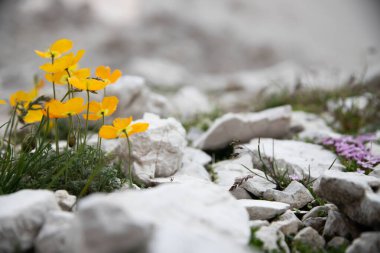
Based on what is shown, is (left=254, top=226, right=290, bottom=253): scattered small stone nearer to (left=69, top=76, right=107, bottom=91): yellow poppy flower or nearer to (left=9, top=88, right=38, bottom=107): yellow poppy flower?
(left=69, top=76, right=107, bottom=91): yellow poppy flower

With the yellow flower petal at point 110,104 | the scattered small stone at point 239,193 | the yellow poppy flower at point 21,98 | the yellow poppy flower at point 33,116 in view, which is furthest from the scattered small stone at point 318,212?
the yellow poppy flower at point 21,98

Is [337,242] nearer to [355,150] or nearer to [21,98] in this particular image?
[355,150]

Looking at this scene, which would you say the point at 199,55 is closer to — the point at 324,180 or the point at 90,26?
the point at 90,26

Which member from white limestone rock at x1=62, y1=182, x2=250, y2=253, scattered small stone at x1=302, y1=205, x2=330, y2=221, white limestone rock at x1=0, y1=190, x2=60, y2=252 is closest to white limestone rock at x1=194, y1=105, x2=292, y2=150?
scattered small stone at x1=302, y1=205, x2=330, y2=221

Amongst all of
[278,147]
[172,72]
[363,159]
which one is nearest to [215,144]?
[278,147]

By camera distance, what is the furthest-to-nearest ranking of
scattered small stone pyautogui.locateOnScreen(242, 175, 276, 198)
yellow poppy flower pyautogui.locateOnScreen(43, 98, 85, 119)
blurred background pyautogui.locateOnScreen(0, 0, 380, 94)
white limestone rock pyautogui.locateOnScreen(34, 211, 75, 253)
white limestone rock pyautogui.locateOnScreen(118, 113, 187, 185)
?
blurred background pyautogui.locateOnScreen(0, 0, 380, 94) < white limestone rock pyautogui.locateOnScreen(118, 113, 187, 185) < scattered small stone pyautogui.locateOnScreen(242, 175, 276, 198) < yellow poppy flower pyautogui.locateOnScreen(43, 98, 85, 119) < white limestone rock pyautogui.locateOnScreen(34, 211, 75, 253)

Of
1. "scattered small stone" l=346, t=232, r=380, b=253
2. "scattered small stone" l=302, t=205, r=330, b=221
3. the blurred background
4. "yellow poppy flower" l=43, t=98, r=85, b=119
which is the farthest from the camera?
the blurred background

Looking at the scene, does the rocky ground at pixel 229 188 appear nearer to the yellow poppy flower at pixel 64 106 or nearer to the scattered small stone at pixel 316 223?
the scattered small stone at pixel 316 223
